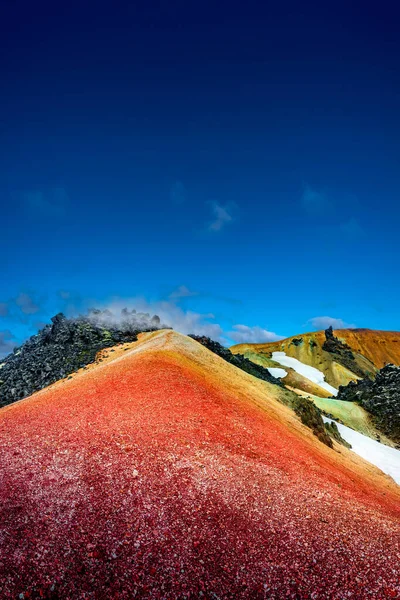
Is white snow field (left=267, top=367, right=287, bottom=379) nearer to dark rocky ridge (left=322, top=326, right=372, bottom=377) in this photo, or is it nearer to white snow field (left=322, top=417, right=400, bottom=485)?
white snow field (left=322, top=417, right=400, bottom=485)

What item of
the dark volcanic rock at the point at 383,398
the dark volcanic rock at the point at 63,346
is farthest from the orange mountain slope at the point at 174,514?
the dark volcanic rock at the point at 383,398

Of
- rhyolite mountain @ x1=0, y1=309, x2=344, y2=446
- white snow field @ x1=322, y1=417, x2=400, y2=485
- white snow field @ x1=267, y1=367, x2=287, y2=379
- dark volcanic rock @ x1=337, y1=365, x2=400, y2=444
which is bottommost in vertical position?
white snow field @ x1=322, y1=417, x2=400, y2=485

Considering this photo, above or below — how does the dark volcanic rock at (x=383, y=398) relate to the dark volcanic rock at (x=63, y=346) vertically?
below

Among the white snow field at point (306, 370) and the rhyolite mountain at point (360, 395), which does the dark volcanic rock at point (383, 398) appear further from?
the white snow field at point (306, 370)

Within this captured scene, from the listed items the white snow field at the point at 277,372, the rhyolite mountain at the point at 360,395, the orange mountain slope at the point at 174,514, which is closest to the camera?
the orange mountain slope at the point at 174,514

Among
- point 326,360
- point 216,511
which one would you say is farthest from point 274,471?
point 326,360

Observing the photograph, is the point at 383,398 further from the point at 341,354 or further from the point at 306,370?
the point at 341,354

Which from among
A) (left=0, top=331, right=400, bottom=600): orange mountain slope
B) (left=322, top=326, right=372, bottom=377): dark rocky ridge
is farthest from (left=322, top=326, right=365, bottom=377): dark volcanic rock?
(left=0, top=331, right=400, bottom=600): orange mountain slope
